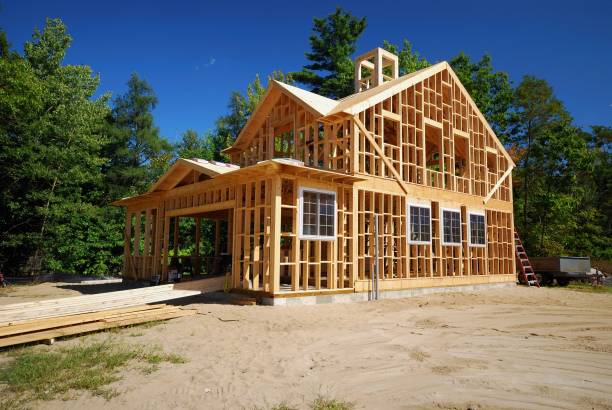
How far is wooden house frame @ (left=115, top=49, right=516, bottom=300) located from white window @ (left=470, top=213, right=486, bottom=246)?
0.05 metres

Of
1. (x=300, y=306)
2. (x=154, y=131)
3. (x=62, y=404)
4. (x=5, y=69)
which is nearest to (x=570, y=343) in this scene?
(x=300, y=306)

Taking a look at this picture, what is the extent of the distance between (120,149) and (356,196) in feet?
73.2

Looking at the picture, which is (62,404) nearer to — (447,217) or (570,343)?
(570,343)

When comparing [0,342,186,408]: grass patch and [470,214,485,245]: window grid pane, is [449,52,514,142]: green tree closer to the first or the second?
[470,214,485,245]: window grid pane

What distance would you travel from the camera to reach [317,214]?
39.0 ft

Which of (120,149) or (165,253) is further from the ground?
(120,149)

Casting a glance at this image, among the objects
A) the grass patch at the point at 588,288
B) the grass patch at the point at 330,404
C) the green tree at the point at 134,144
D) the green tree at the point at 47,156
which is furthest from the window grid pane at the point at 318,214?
the green tree at the point at 134,144

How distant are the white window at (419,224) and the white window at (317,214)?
4.05 metres

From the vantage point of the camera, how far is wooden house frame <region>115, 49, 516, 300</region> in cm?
1171

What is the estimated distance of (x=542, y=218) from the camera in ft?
92.0

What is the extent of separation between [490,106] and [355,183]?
76.1ft

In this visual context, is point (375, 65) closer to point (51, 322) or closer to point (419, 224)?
point (419, 224)

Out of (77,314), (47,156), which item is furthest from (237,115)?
(77,314)

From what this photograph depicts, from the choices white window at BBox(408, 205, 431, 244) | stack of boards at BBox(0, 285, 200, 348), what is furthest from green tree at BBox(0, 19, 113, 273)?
white window at BBox(408, 205, 431, 244)
